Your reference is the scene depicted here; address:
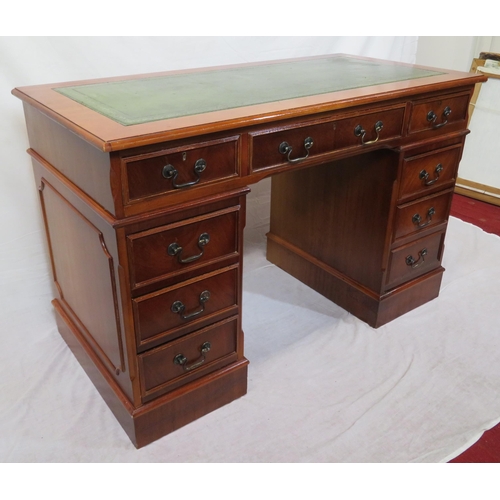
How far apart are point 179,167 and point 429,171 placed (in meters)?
1.06

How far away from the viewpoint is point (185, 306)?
145 cm

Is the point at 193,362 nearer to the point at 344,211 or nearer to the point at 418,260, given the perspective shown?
the point at 344,211

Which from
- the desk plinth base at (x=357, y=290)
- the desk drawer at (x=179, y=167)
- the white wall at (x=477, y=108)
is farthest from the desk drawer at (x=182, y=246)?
the white wall at (x=477, y=108)

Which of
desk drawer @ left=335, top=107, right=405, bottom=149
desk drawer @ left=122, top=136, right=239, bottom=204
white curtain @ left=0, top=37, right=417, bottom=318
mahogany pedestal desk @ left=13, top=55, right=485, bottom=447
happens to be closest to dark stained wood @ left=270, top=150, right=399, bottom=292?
mahogany pedestal desk @ left=13, top=55, right=485, bottom=447

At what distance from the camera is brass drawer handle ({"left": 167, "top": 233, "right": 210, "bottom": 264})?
1340 millimetres

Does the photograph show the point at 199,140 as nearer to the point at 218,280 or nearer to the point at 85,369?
the point at 218,280

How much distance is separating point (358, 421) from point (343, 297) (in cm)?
64

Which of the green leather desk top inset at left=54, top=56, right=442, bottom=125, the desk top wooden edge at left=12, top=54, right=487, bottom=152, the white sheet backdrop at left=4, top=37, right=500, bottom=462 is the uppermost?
the green leather desk top inset at left=54, top=56, right=442, bottom=125

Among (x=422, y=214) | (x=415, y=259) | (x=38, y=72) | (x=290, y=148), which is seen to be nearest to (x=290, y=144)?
(x=290, y=148)

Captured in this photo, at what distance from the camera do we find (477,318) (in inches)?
82.9

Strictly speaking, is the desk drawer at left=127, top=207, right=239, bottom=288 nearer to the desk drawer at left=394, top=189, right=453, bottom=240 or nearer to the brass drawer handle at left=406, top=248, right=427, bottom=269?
the desk drawer at left=394, top=189, right=453, bottom=240

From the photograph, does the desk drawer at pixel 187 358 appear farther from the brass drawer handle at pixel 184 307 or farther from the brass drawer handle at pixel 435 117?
the brass drawer handle at pixel 435 117
